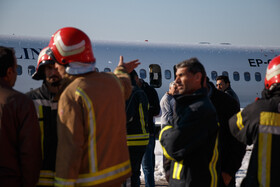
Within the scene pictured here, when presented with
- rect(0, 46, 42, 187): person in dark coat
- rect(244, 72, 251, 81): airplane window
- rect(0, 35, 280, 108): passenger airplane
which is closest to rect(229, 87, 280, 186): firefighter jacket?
rect(0, 46, 42, 187): person in dark coat

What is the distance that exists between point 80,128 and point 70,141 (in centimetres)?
12

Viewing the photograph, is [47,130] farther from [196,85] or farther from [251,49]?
[251,49]

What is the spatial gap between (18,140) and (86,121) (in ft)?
1.91

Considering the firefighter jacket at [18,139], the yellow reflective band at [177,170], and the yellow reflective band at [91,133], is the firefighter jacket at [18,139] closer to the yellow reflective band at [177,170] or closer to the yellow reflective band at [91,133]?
the yellow reflective band at [91,133]

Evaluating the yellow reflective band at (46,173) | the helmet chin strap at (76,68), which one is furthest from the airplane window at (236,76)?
the yellow reflective band at (46,173)

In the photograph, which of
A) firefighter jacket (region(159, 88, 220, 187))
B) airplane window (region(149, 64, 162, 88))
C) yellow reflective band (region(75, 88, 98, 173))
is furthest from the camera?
airplane window (region(149, 64, 162, 88))

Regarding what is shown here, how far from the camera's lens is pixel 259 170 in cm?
331

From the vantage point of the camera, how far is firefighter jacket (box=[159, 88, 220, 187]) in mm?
3523

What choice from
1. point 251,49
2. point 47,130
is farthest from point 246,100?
point 47,130

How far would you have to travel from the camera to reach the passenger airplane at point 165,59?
48.7 ft

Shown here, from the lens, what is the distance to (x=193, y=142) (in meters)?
3.51

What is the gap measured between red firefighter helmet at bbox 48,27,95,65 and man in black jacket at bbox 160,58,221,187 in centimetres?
96

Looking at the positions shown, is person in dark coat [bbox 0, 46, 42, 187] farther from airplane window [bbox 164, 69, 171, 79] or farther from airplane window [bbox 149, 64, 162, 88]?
airplane window [bbox 164, 69, 171, 79]

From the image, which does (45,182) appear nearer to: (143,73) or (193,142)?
(193,142)
